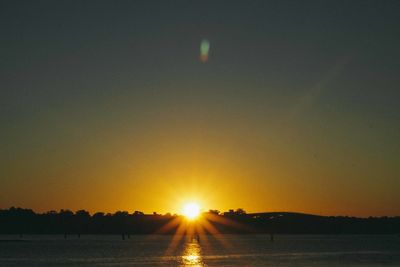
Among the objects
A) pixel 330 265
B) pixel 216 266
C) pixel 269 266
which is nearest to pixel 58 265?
pixel 216 266

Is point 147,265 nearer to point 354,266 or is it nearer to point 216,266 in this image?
point 216,266

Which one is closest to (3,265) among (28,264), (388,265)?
(28,264)

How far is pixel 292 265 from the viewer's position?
11294 centimetres

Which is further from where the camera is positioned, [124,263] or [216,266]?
[124,263]

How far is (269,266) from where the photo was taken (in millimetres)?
110562

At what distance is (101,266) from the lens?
11138cm

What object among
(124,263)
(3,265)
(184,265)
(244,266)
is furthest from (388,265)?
(3,265)

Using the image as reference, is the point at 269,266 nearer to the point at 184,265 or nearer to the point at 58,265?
the point at 184,265

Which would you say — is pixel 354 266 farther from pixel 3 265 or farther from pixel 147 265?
pixel 3 265

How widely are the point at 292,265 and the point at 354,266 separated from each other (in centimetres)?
1094

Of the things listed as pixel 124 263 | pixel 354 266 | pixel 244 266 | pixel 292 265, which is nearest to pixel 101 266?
pixel 124 263

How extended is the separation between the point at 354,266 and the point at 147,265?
36.8 meters

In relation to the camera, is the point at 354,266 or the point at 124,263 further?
the point at 124,263

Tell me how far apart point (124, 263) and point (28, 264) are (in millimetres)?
17708
